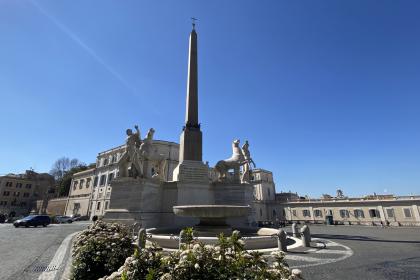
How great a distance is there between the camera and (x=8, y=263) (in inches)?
267

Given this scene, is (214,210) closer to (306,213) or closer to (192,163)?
(192,163)

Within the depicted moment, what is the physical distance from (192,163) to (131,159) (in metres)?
3.59

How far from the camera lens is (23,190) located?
6644 centimetres

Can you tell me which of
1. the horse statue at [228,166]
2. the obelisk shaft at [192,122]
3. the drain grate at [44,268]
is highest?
the obelisk shaft at [192,122]

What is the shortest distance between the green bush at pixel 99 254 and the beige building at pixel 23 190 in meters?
68.8

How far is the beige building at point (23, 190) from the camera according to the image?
62.1 meters

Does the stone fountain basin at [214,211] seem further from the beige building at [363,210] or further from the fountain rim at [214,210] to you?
the beige building at [363,210]

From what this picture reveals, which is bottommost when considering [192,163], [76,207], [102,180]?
[76,207]

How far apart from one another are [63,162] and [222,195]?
7016 centimetres

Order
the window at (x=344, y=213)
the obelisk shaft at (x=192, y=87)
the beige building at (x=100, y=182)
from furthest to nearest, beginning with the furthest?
1. the beige building at (x=100, y=182)
2. the window at (x=344, y=213)
3. the obelisk shaft at (x=192, y=87)

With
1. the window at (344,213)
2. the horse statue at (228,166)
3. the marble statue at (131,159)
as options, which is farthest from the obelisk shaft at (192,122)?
the window at (344,213)

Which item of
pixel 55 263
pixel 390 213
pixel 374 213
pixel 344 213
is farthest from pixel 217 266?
pixel 344 213

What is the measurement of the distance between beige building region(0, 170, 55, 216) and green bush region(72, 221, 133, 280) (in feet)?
Result: 226

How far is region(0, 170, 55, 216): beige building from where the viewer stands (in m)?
62.1
